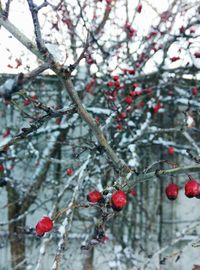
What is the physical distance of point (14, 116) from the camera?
17.4ft

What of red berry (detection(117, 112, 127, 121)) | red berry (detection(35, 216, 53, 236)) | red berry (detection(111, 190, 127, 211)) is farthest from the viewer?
red berry (detection(117, 112, 127, 121))

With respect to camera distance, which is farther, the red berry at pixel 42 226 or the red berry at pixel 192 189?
the red berry at pixel 42 226

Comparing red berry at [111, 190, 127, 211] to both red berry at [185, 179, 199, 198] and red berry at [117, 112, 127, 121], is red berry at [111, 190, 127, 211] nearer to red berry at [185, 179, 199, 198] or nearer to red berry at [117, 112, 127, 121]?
red berry at [185, 179, 199, 198]

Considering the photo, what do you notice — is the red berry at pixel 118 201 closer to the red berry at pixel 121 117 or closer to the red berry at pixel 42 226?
the red berry at pixel 42 226

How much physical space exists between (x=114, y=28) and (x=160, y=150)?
1.71m

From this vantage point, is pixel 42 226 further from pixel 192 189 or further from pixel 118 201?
pixel 192 189

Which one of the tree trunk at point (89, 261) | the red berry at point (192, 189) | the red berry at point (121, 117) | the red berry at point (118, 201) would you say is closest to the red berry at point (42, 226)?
the red berry at point (118, 201)

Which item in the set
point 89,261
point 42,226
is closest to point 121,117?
point 42,226

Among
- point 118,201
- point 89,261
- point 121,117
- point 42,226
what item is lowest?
point 89,261

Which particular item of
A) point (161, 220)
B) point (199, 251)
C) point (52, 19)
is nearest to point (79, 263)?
point (161, 220)

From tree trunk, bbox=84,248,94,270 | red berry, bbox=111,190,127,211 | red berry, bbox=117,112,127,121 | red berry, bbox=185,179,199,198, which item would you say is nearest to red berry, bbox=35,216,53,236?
red berry, bbox=111,190,127,211

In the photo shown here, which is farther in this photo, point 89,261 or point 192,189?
point 89,261

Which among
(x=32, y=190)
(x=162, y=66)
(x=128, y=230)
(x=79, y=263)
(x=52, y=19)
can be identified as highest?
(x=52, y=19)

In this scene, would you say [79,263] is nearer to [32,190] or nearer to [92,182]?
[32,190]
